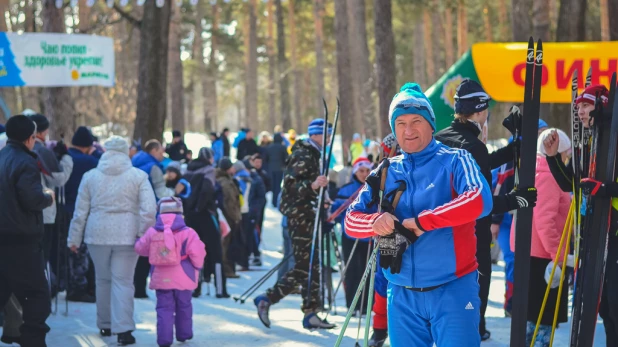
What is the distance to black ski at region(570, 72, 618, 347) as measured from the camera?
6094 mm

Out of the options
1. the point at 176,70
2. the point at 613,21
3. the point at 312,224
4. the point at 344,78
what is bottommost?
the point at 312,224

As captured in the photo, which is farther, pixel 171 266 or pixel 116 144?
pixel 116 144

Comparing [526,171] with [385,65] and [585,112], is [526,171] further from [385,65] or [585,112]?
[385,65]

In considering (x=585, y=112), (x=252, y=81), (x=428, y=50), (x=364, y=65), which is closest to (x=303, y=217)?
(x=585, y=112)

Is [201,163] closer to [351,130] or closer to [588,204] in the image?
[588,204]

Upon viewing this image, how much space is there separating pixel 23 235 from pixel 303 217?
2.80 m

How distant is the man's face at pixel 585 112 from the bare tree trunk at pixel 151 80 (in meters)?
11.7

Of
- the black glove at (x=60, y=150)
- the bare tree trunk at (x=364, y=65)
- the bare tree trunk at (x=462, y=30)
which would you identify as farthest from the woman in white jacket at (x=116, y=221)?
the bare tree trunk at (x=462, y=30)

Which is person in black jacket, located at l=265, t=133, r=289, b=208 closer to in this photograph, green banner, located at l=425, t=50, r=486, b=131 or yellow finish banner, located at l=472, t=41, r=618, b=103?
green banner, located at l=425, t=50, r=486, b=131

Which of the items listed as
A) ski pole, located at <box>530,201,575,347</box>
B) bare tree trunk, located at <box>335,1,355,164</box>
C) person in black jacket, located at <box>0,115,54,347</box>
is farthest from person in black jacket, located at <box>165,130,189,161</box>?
ski pole, located at <box>530,201,575,347</box>

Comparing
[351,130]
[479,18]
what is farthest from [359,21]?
[479,18]

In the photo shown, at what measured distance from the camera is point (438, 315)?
488 centimetres

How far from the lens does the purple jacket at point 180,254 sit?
8805 millimetres

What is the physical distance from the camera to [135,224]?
29.7ft
